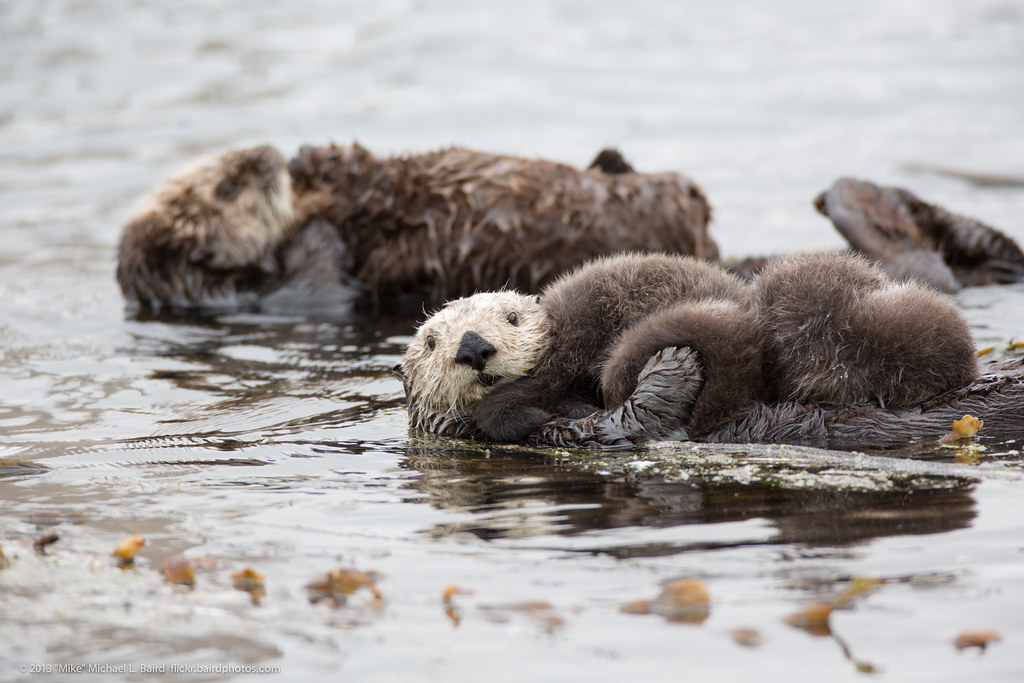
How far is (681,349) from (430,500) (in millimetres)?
1008

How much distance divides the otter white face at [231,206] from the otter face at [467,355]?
10.3 ft

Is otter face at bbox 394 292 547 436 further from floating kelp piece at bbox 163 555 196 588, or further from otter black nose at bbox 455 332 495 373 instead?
floating kelp piece at bbox 163 555 196 588

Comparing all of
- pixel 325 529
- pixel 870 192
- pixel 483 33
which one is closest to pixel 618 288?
pixel 325 529

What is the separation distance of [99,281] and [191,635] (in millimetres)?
6582

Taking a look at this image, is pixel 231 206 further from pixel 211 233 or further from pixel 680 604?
pixel 680 604

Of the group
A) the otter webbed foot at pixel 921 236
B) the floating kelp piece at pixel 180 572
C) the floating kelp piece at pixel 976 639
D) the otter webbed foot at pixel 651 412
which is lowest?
the floating kelp piece at pixel 976 639

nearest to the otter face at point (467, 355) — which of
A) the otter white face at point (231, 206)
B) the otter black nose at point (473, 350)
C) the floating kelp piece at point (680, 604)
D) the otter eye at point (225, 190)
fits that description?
the otter black nose at point (473, 350)

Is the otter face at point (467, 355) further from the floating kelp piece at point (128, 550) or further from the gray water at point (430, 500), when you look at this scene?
the floating kelp piece at point (128, 550)

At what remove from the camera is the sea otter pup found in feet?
22.7

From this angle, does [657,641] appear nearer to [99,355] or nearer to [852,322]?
[852,322]

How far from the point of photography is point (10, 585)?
2.99m

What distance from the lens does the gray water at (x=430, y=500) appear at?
2607 millimetres

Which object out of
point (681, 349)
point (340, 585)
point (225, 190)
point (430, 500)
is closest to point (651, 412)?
point (681, 349)

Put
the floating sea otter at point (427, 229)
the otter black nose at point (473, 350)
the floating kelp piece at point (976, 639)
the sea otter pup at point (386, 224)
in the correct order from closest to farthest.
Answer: the floating kelp piece at point (976, 639), the otter black nose at point (473, 350), the floating sea otter at point (427, 229), the sea otter pup at point (386, 224)
